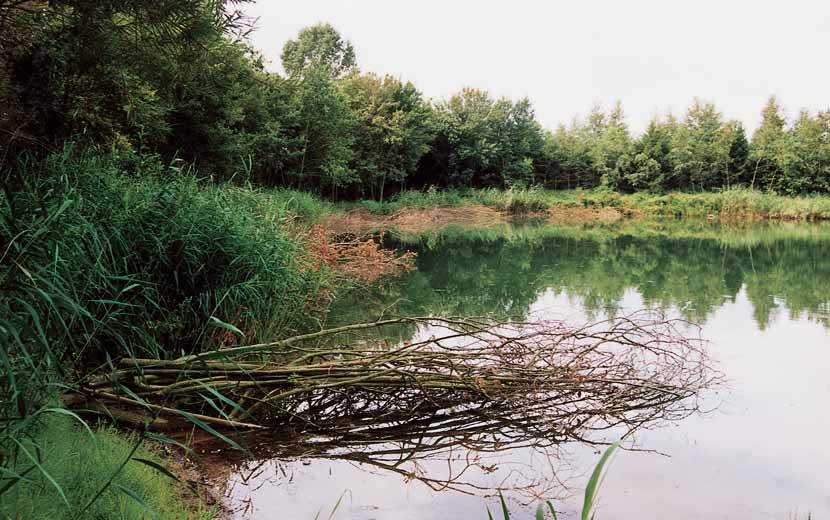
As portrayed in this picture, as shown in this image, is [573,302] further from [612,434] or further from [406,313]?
[612,434]

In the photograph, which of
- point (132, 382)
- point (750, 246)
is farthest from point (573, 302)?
point (750, 246)

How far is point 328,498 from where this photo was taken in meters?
3.18

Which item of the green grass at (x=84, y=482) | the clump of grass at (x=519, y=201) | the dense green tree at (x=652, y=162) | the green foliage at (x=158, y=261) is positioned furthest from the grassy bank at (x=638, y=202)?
the green grass at (x=84, y=482)

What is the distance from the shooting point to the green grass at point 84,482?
76.5 inches

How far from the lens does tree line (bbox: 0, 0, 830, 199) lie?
4.34 metres

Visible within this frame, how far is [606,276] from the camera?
11.4 m

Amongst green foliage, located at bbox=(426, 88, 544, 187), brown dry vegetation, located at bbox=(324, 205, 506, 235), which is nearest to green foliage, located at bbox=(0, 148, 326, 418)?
brown dry vegetation, located at bbox=(324, 205, 506, 235)

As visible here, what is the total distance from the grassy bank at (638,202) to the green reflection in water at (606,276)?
10.5 meters

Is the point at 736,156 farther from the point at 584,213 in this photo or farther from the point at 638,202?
the point at 584,213

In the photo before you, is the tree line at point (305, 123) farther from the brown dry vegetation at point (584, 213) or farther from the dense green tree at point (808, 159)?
the brown dry vegetation at point (584, 213)

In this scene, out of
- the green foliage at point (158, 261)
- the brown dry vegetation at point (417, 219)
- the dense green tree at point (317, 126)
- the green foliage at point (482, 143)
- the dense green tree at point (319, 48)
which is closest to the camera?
the green foliage at point (158, 261)

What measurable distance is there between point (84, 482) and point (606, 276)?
1034 centimetres

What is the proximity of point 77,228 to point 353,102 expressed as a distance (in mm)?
26211

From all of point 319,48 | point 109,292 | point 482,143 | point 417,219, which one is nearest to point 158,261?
point 109,292
